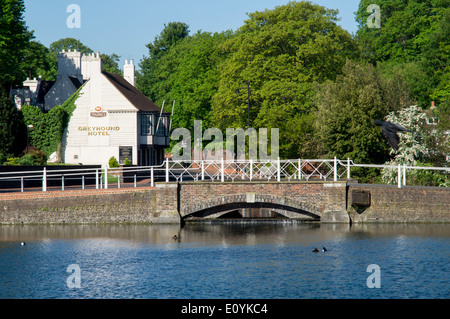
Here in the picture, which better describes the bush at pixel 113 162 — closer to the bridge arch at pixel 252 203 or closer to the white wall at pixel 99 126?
the white wall at pixel 99 126

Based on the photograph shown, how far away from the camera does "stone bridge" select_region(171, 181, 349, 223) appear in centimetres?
3444

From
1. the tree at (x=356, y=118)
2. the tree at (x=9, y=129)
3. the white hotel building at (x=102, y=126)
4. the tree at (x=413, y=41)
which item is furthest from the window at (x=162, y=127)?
the tree at (x=413, y=41)

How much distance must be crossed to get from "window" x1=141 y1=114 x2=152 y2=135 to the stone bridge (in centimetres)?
2661

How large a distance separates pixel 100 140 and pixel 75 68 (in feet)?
43.1

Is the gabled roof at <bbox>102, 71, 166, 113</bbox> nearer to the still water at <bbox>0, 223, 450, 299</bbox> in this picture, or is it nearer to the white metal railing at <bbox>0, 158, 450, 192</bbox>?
the white metal railing at <bbox>0, 158, 450, 192</bbox>

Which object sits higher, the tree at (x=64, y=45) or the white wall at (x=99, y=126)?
the tree at (x=64, y=45)

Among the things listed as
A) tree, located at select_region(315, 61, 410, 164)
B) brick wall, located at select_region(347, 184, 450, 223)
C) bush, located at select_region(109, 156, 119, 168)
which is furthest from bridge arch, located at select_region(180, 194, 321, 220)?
bush, located at select_region(109, 156, 119, 168)

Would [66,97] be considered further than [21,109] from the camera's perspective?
Yes

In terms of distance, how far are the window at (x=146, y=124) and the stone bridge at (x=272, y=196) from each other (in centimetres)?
2661

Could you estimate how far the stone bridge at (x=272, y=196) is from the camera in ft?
113

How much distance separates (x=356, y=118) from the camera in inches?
1649

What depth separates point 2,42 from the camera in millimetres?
56344

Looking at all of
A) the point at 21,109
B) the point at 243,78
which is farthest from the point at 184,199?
the point at 21,109
